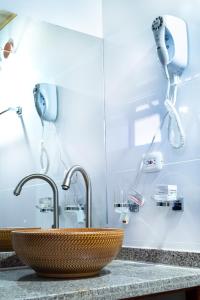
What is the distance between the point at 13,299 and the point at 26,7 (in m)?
1.22

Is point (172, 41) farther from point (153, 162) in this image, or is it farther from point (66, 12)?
point (66, 12)

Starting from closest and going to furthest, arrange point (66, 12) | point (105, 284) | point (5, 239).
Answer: point (105, 284)
point (5, 239)
point (66, 12)

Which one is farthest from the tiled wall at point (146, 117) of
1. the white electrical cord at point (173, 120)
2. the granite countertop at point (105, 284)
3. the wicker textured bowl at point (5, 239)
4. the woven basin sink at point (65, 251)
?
the wicker textured bowl at point (5, 239)

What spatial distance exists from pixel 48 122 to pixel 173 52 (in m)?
0.58

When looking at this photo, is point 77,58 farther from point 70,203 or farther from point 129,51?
point 70,203

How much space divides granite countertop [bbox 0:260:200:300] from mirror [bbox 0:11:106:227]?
335mm

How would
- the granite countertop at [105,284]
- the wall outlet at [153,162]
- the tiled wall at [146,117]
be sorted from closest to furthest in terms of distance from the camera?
the granite countertop at [105,284] → the tiled wall at [146,117] → the wall outlet at [153,162]

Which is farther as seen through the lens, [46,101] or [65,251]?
[46,101]

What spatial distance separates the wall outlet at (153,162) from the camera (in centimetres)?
155

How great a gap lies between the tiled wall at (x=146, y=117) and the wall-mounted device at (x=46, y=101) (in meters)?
0.24

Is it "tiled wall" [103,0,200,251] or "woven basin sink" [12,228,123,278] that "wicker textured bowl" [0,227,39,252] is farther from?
"tiled wall" [103,0,200,251]

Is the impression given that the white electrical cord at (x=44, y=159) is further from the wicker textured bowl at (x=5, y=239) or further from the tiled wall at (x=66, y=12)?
the tiled wall at (x=66, y=12)

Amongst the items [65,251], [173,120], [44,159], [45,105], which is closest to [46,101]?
[45,105]

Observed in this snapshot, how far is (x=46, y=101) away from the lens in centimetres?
173
